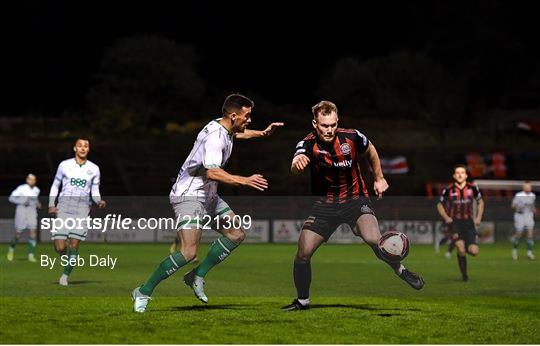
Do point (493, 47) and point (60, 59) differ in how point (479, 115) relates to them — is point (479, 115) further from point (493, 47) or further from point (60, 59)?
point (60, 59)

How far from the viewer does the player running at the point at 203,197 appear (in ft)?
42.3

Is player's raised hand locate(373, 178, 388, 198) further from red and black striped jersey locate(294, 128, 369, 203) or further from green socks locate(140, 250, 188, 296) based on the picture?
green socks locate(140, 250, 188, 296)

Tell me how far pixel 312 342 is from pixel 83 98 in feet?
229

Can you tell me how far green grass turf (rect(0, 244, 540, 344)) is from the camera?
447 inches

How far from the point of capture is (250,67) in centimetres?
8025

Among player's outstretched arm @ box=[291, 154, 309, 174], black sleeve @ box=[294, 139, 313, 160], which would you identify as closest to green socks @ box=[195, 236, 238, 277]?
black sleeve @ box=[294, 139, 313, 160]

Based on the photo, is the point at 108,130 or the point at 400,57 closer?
the point at 108,130

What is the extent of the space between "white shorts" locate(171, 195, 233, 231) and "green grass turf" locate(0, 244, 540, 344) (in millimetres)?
1176

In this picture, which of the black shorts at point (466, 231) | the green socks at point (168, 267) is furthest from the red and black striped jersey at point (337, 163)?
the black shorts at point (466, 231)

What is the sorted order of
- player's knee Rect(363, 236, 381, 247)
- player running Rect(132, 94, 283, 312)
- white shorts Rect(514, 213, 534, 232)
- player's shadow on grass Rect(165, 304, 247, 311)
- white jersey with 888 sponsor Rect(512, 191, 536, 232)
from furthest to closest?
1. white jersey with 888 sponsor Rect(512, 191, 536, 232)
2. white shorts Rect(514, 213, 534, 232)
3. player's shadow on grass Rect(165, 304, 247, 311)
4. player's knee Rect(363, 236, 381, 247)
5. player running Rect(132, 94, 283, 312)

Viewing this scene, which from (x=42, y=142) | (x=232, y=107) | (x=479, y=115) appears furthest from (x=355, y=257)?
(x=479, y=115)

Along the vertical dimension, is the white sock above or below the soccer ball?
below

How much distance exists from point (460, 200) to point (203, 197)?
9745mm

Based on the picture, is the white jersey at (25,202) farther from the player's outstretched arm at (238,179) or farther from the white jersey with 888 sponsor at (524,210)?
the player's outstretched arm at (238,179)
